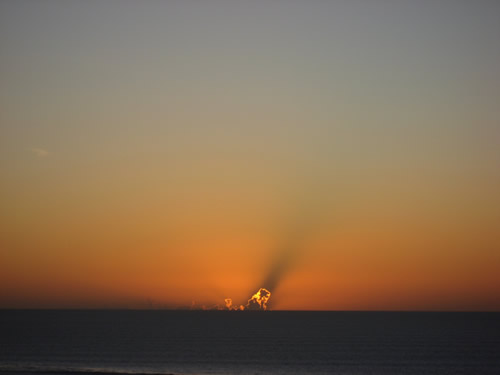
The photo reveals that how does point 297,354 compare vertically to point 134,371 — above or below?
below

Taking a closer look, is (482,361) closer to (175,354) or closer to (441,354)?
(441,354)

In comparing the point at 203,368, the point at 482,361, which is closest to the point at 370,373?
the point at 203,368

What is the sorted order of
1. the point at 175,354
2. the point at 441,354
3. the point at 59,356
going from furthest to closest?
the point at 441,354, the point at 175,354, the point at 59,356

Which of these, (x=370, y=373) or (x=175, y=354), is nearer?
(x=370, y=373)

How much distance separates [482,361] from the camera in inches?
3725

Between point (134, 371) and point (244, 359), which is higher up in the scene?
point (134, 371)

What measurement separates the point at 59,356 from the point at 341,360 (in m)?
45.9

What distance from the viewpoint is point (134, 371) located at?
220ft

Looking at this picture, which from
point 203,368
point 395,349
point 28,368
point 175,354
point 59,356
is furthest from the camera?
point 395,349

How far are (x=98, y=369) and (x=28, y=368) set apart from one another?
8253mm

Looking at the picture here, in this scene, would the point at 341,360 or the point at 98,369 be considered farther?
the point at 341,360

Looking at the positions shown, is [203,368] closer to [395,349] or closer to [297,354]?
[297,354]

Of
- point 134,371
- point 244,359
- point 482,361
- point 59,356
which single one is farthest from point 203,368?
point 482,361

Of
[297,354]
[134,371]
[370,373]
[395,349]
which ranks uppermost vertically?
[134,371]
